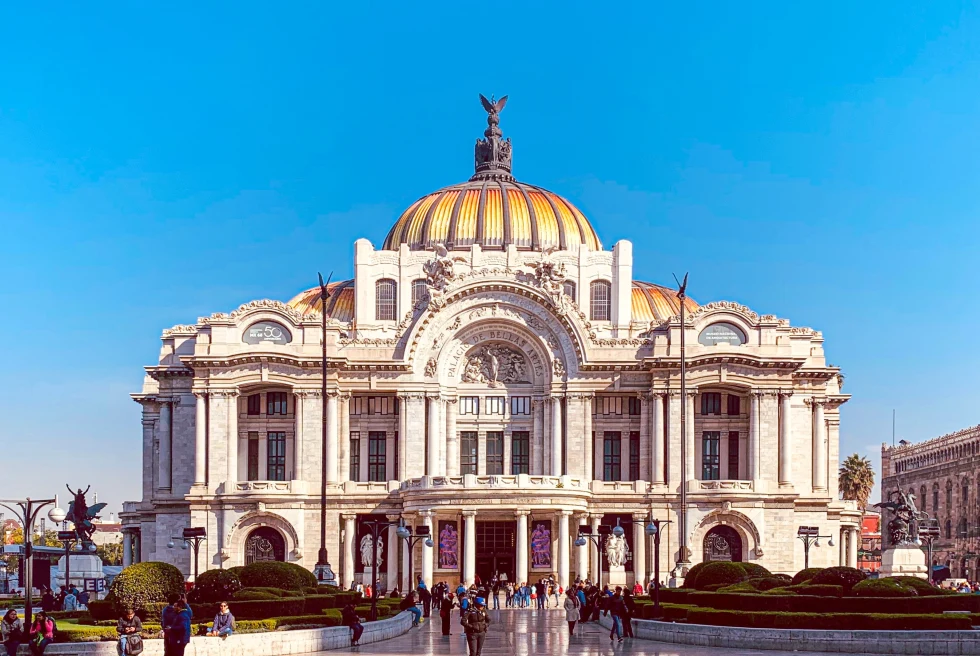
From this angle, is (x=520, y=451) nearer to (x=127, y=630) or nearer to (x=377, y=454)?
(x=377, y=454)

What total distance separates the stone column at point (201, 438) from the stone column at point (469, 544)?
1639 centimetres

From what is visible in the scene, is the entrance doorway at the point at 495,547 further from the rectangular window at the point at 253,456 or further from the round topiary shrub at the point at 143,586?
the round topiary shrub at the point at 143,586

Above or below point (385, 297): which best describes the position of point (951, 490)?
below

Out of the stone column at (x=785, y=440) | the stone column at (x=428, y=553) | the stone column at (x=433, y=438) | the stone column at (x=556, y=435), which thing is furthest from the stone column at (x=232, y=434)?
the stone column at (x=785, y=440)

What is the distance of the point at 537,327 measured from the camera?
345 ft

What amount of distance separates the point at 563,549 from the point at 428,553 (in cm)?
769

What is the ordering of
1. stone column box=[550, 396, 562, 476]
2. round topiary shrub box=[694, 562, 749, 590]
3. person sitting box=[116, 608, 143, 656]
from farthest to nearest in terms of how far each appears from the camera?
stone column box=[550, 396, 562, 476], round topiary shrub box=[694, 562, 749, 590], person sitting box=[116, 608, 143, 656]

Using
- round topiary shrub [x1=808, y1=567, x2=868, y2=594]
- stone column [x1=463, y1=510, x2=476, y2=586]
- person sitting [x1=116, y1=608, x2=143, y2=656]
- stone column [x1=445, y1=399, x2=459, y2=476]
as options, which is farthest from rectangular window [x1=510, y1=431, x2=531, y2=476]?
person sitting [x1=116, y1=608, x2=143, y2=656]

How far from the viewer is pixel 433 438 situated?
104500 millimetres

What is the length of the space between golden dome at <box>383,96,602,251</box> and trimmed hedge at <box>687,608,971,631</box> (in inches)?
Result: 2305

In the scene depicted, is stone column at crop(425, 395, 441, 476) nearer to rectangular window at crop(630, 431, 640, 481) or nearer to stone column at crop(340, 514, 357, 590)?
stone column at crop(340, 514, 357, 590)

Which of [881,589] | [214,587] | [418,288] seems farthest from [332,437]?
[881,589]

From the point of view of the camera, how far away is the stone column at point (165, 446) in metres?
108

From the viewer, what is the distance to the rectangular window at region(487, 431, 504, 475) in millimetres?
107250
